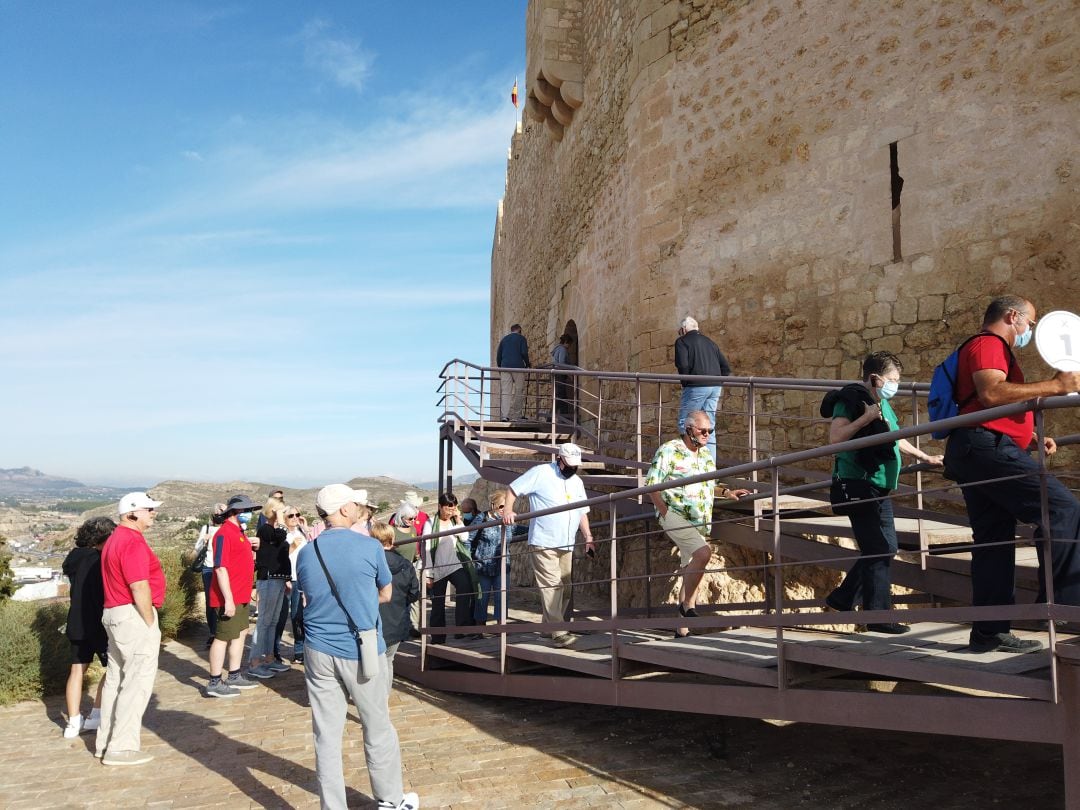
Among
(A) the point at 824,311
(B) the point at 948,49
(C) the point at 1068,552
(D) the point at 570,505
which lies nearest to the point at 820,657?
(C) the point at 1068,552

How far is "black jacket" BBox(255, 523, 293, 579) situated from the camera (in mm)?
7141

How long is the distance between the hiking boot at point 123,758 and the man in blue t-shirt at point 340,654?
163cm

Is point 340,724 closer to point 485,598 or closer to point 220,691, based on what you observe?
point 220,691

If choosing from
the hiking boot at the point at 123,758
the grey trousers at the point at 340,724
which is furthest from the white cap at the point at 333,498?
the hiking boot at the point at 123,758

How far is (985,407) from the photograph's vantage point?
339 centimetres

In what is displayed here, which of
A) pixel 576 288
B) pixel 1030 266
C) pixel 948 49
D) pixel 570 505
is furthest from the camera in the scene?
pixel 576 288

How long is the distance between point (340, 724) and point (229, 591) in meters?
2.76

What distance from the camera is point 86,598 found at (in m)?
5.55

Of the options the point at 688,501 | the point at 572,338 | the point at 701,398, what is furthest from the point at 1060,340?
the point at 572,338

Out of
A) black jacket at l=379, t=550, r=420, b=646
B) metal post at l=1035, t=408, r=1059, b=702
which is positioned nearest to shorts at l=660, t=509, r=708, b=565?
black jacket at l=379, t=550, r=420, b=646

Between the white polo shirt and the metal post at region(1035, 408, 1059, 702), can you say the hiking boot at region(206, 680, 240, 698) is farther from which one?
the metal post at region(1035, 408, 1059, 702)

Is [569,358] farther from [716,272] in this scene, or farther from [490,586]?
[490,586]

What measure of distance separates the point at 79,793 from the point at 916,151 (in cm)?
779

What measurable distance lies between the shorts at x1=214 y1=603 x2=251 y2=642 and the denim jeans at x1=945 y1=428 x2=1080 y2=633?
17.1 feet
